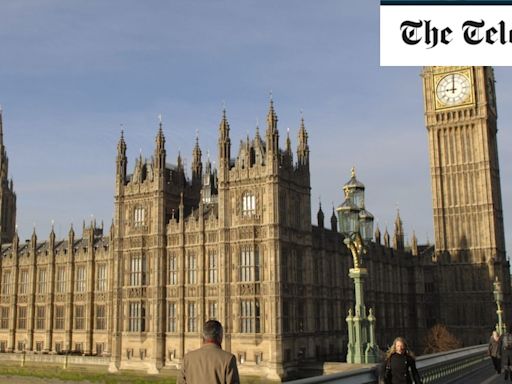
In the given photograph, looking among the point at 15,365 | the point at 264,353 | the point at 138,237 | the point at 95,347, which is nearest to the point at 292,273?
the point at 264,353

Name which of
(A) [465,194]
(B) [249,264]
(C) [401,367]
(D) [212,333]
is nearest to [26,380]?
(B) [249,264]

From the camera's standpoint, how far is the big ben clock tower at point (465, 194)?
86.6 meters

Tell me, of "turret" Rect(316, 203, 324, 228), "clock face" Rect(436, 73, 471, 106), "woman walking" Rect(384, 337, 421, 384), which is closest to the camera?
"woman walking" Rect(384, 337, 421, 384)

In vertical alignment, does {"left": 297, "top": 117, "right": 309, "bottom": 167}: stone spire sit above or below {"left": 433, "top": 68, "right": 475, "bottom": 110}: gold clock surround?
below

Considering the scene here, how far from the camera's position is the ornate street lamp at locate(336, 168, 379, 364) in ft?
74.6

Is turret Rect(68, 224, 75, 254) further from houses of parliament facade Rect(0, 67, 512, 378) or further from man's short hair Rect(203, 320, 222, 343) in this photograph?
man's short hair Rect(203, 320, 222, 343)

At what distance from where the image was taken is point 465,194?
92125mm

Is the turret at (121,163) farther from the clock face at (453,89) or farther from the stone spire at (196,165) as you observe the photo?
the clock face at (453,89)

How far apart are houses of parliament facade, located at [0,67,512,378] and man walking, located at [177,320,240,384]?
42967mm

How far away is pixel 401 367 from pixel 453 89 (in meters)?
89.6

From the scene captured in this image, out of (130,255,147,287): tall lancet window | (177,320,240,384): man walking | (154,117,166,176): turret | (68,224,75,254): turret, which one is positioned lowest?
(177,320,240,384): man walking

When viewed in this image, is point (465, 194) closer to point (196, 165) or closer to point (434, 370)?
point (196, 165)

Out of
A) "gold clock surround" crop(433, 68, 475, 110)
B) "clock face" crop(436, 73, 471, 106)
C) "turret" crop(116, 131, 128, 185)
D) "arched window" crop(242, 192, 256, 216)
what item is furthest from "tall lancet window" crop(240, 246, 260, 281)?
"clock face" crop(436, 73, 471, 106)

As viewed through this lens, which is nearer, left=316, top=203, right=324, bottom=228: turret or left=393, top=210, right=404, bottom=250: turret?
left=316, top=203, right=324, bottom=228: turret
